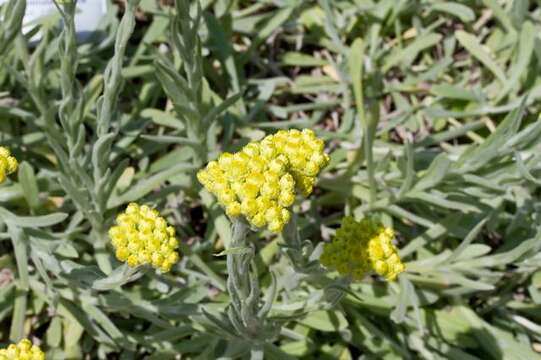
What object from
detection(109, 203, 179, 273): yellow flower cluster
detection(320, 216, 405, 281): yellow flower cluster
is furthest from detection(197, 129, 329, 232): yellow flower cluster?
detection(320, 216, 405, 281): yellow flower cluster

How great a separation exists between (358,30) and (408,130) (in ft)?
1.72

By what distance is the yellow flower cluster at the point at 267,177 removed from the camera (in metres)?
1.43

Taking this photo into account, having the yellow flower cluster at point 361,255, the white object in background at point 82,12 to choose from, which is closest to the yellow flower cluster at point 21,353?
the yellow flower cluster at point 361,255

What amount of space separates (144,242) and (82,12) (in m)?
1.51

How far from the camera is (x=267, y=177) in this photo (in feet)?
4.72

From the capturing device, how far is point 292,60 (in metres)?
3.14

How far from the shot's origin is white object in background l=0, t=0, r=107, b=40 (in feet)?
9.44

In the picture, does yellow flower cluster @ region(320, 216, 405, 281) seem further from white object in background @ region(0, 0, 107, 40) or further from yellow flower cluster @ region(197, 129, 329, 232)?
white object in background @ region(0, 0, 107, 40)

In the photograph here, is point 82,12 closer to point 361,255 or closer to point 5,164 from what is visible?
point 5,164

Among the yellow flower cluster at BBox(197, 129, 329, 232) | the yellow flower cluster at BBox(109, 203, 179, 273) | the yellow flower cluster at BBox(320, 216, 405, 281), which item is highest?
the yellow flower cluster at BBox(197, 129, 329, 232)

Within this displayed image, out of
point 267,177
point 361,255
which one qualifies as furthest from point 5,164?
point 361,255

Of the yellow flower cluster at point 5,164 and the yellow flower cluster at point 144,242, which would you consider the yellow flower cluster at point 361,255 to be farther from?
the yellow flower cluster at point 5,164

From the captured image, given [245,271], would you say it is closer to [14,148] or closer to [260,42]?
[14,148]

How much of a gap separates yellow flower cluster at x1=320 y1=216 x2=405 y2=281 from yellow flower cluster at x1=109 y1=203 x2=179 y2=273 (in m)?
0.42
